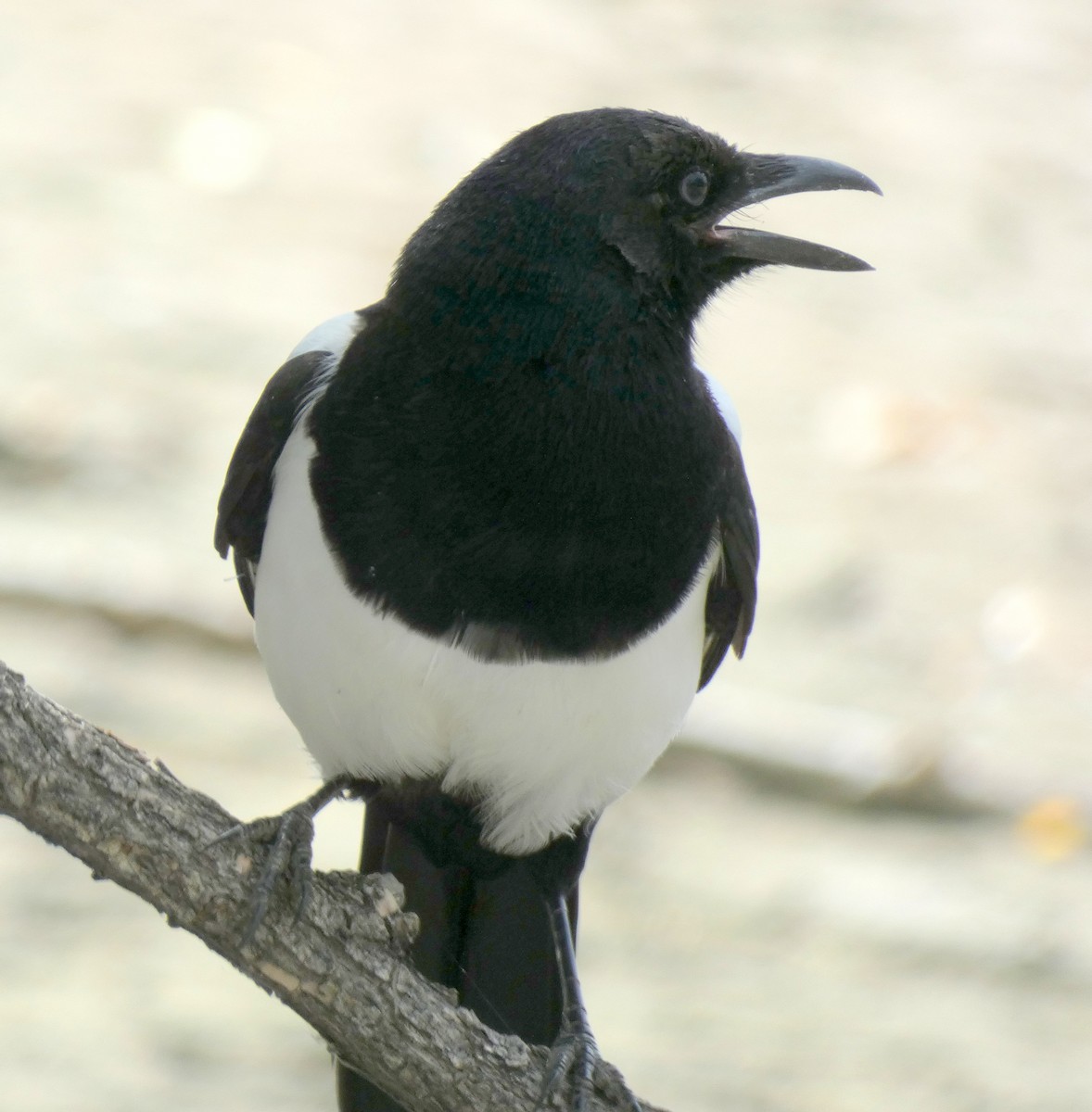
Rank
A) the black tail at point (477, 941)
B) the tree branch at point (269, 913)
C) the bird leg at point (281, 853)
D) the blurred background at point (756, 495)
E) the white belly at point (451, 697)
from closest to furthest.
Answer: the tree branch at point (269, 913)
the bird leg at point (281, 853)
the white belly at point (451, 697)
the black tail at point (477, 941)
the blurred background at point (756, 495)

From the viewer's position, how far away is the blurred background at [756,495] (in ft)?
13.9

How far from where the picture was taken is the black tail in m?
3.30

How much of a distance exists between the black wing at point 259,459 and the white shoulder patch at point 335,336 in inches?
0.6

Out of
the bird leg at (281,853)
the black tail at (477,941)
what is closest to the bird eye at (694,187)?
the bird leg at (281,853)

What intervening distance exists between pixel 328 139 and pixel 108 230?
49.9 inches

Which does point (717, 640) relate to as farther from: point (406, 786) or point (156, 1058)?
point (156, 1058)

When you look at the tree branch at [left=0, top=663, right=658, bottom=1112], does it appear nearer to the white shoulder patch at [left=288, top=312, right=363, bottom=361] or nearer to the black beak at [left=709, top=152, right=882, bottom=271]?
the white shoulder patch at [left=288, top=312, right=363, bottom=361]

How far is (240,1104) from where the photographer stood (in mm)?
3887

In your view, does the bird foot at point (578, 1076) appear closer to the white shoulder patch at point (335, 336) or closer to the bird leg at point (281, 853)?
the bird leg at point (281, 853)

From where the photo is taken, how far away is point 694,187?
109 inches

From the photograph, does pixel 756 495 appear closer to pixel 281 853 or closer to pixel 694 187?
pixel 694 187

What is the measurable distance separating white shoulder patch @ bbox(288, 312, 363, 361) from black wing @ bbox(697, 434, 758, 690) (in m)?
0.61

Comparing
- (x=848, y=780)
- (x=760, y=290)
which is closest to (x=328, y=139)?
(x=760, y=290)

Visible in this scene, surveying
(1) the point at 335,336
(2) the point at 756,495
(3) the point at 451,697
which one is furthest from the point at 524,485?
(2) the point at 756,495
